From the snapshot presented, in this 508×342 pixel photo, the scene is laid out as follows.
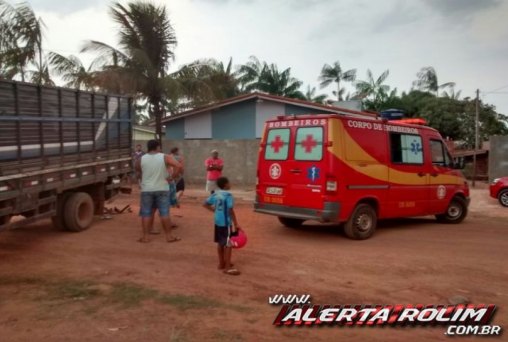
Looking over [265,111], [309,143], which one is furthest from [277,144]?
[265,111]

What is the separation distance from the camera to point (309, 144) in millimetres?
8453

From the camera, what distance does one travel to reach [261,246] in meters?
8.06

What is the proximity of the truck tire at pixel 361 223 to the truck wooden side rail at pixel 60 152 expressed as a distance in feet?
16.2

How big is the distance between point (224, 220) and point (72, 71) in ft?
49.1

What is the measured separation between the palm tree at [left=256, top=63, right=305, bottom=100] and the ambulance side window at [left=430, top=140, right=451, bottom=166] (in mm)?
23752

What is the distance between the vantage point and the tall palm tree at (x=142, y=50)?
19.3 metres

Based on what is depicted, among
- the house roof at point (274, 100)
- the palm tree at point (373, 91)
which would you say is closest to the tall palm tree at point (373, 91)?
the palm tree at point (373, 91)

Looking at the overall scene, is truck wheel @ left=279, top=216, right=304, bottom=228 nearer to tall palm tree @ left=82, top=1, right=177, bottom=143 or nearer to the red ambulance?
the red ambulance

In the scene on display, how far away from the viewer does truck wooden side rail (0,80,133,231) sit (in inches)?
282

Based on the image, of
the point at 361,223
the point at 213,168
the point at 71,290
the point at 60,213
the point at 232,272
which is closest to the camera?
the point at 71,290

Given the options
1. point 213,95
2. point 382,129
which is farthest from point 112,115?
point 213,95

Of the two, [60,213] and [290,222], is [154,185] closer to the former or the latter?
[60,213]

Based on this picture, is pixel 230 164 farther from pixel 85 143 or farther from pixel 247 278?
pixel 247 278

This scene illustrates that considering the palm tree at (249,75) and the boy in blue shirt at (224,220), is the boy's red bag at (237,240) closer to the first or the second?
the boy in blue shirt at (224,220)
